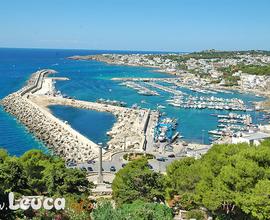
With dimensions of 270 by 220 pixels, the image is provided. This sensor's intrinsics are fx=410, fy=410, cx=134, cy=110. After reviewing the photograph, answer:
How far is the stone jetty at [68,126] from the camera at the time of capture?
121 feet

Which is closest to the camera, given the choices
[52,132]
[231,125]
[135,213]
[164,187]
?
[135,213]

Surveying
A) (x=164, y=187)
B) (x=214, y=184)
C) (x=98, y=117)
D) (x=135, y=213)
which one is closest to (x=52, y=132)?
(x=98, y=117)

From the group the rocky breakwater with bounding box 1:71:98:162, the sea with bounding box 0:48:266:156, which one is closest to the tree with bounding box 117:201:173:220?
the rocky breakwater with bounding box 1:71:98:162

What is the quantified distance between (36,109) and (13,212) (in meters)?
42.8

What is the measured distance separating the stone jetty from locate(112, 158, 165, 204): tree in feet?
52.2

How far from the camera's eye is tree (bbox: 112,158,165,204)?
1698 centimetres

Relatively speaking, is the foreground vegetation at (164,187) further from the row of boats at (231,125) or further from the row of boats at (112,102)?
the row of boats at (112,102)

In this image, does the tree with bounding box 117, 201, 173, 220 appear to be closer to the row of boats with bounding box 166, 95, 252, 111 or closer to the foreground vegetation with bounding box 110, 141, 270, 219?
the foreground vegetation with bounding box 110, 141, 270, 219

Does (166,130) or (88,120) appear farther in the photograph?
(88,120)

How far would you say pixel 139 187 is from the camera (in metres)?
17.3

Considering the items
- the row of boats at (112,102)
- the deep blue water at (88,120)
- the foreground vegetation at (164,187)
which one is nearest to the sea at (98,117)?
the deep blue water at (88,120)

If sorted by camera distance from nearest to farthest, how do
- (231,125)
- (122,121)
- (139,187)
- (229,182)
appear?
(229,182)
(139,187)
(231,125)
(122,121)

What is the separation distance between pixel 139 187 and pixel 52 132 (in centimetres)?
2705

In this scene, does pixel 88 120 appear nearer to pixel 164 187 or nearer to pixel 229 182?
pixel 164 187
